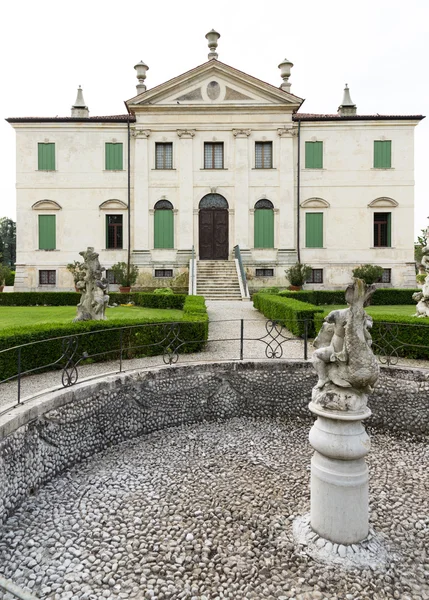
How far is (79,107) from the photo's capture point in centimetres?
2669

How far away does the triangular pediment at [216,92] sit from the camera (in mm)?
24345

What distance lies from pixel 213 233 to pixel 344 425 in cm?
2221

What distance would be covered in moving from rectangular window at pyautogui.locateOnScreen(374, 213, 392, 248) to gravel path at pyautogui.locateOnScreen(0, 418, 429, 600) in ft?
68.5

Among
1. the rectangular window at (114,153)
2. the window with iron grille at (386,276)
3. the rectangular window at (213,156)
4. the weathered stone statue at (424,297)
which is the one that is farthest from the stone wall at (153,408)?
the rectangular window at (114,153)

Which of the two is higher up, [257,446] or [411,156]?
[411,156]

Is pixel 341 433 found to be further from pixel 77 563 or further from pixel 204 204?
pixel 204 204

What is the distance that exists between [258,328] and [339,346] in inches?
339

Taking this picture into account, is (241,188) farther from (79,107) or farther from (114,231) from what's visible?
(79,107)

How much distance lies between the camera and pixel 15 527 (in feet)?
15.3

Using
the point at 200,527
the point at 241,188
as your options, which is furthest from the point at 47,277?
the point at 200,527

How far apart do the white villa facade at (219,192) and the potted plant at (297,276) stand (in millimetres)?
1895

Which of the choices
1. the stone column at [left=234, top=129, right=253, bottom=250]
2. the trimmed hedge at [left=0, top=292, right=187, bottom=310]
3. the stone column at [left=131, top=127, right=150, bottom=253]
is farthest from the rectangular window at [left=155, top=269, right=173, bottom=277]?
the trimmed hedge at [left=0, top=292, right=187, bottom=310]

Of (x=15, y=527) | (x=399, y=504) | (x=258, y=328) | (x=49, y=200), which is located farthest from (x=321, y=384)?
(x=49, y=200)

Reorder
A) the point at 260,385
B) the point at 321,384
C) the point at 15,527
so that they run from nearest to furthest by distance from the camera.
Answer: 1. the point at 321,384
2. the point at 15,527
3. the point at 260,385
